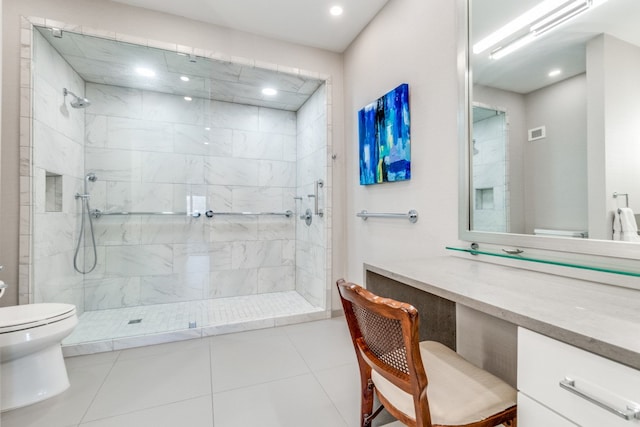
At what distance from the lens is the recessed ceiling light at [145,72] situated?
2.63 m

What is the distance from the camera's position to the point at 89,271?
2713 mm

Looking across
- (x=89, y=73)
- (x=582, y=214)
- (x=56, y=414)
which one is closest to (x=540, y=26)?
(x=582, y=214)

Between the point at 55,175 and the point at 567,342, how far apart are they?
327 cm

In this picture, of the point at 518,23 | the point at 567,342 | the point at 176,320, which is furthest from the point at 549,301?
the point at 176,320

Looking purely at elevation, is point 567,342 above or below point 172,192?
below

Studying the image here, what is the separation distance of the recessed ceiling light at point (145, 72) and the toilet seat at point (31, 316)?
2.07 metres

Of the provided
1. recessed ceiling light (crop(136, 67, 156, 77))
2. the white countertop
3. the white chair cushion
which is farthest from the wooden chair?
recessed ceiling light (crop(136, 67, 156, 77))

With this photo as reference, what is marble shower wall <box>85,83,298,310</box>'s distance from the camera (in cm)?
280

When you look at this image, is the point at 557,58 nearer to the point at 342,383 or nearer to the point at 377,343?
the point at 377,343

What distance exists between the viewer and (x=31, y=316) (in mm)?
1620

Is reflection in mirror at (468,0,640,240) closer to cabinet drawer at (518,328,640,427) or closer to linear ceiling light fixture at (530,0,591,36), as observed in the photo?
linear ceiling light fixture at (530,0,591,36)

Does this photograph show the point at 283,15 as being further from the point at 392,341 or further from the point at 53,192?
the point at 392,341

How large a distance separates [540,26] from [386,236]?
147 cm

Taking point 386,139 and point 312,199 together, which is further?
point 312,199
